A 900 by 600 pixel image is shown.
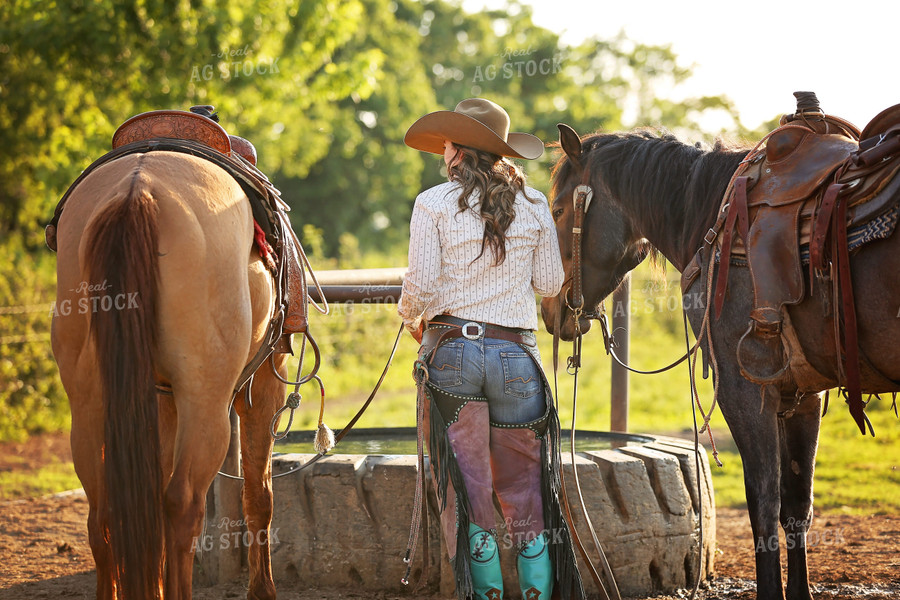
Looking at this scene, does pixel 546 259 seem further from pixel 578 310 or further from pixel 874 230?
pixel 874 230

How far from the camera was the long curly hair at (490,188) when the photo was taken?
2.80 m

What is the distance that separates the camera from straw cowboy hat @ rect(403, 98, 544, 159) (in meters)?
2.88

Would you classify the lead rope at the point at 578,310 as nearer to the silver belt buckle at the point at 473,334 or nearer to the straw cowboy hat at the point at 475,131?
the straw cowboy hat at the point at 475,131

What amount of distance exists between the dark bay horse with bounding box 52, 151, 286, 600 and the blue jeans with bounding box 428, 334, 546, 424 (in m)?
0.66

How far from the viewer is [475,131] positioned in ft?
9.45

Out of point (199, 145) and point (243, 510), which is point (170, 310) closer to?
point (199, 145)

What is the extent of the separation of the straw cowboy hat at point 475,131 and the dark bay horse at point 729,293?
466 mm

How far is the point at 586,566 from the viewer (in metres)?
3.55

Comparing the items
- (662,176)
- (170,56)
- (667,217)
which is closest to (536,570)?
(667,217)

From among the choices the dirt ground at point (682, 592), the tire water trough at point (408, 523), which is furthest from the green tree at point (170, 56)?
the tire water trough at point (408, 523)

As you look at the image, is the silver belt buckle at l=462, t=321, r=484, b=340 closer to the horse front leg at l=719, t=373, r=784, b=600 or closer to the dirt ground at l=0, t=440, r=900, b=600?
the horse front leg at l=719, t=373, r=784, b=600

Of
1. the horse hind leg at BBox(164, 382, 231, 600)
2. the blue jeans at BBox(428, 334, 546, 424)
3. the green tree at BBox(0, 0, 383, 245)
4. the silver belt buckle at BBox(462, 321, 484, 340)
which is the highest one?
the green tree at BBox(0, 0, 383, 245)

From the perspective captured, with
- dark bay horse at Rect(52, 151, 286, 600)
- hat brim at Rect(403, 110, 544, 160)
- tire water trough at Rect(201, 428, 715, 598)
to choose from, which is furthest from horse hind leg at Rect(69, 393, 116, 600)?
hat brim at Rect(403, 110, 544, 160)

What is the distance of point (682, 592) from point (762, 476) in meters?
0.94
